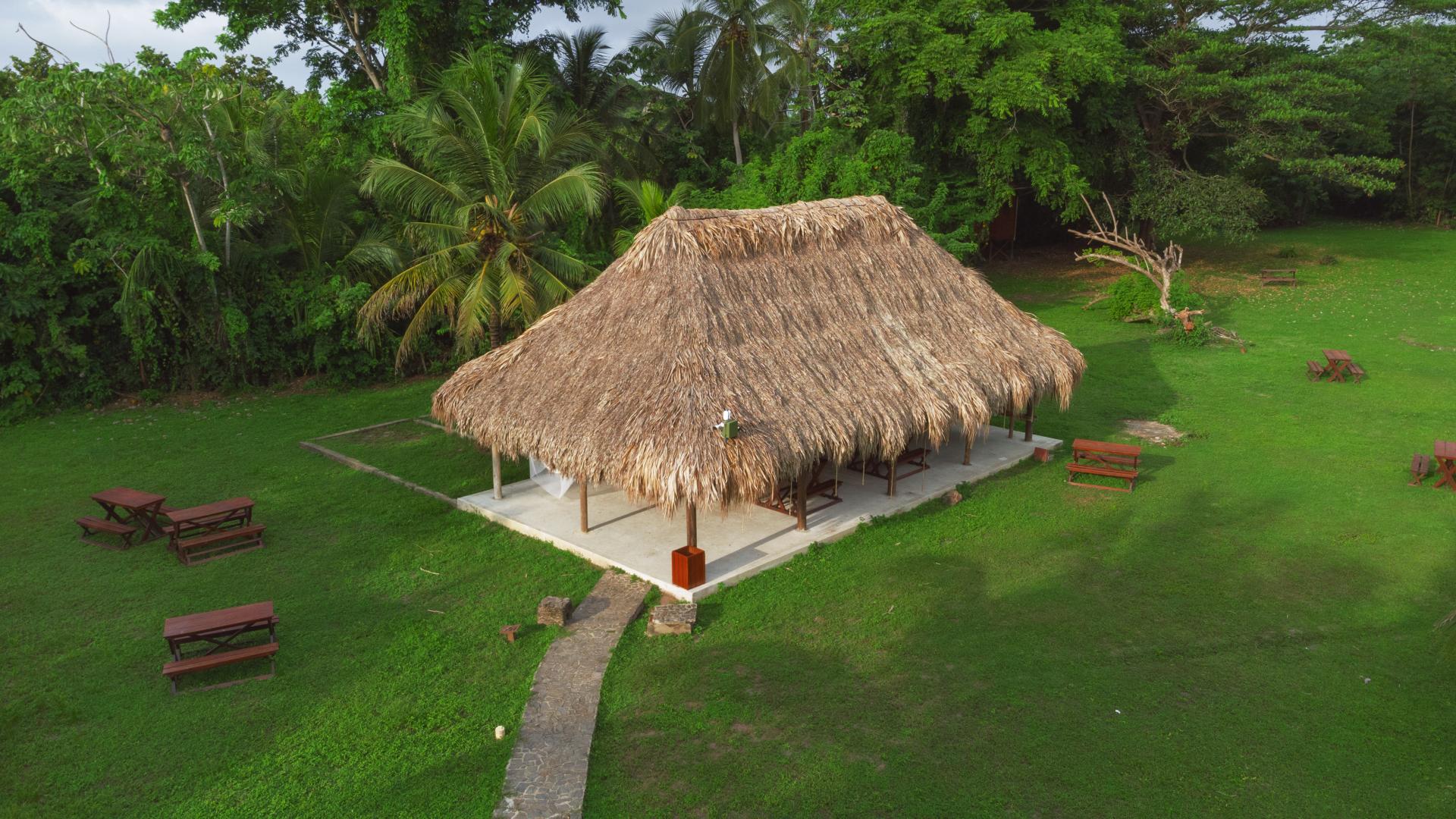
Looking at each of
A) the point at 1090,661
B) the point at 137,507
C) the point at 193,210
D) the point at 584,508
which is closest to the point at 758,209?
the point at 584,508

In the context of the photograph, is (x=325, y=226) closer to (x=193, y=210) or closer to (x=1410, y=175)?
(x=193, y=210)

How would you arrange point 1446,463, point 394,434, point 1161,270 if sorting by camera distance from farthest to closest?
point 1161,270 < point 394,434 < point 1446,463

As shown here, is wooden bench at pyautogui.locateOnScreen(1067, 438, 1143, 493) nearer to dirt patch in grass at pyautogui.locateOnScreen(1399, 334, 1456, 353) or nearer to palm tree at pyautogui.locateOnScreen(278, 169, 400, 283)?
dirt patch in grass at pyautogui.locateOnScreen(1399, 334, 1456, 353)

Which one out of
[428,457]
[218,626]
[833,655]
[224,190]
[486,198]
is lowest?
[833,655]

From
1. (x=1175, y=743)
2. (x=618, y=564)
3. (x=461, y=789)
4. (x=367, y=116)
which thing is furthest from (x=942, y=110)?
(x=461, y=789)

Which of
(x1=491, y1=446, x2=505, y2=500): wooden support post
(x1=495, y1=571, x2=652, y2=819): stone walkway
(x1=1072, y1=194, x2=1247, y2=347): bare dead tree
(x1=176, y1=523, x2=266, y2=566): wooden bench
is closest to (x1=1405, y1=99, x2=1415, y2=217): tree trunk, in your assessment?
(x1=1072, y1=194, x2=1247, y2=347): bare dead tree

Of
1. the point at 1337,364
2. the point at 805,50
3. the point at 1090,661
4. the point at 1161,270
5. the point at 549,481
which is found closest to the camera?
the point at 1090,661

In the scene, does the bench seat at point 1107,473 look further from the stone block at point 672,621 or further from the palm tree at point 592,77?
the palm tree at point 592,77

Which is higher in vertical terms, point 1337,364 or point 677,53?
point 677,53
